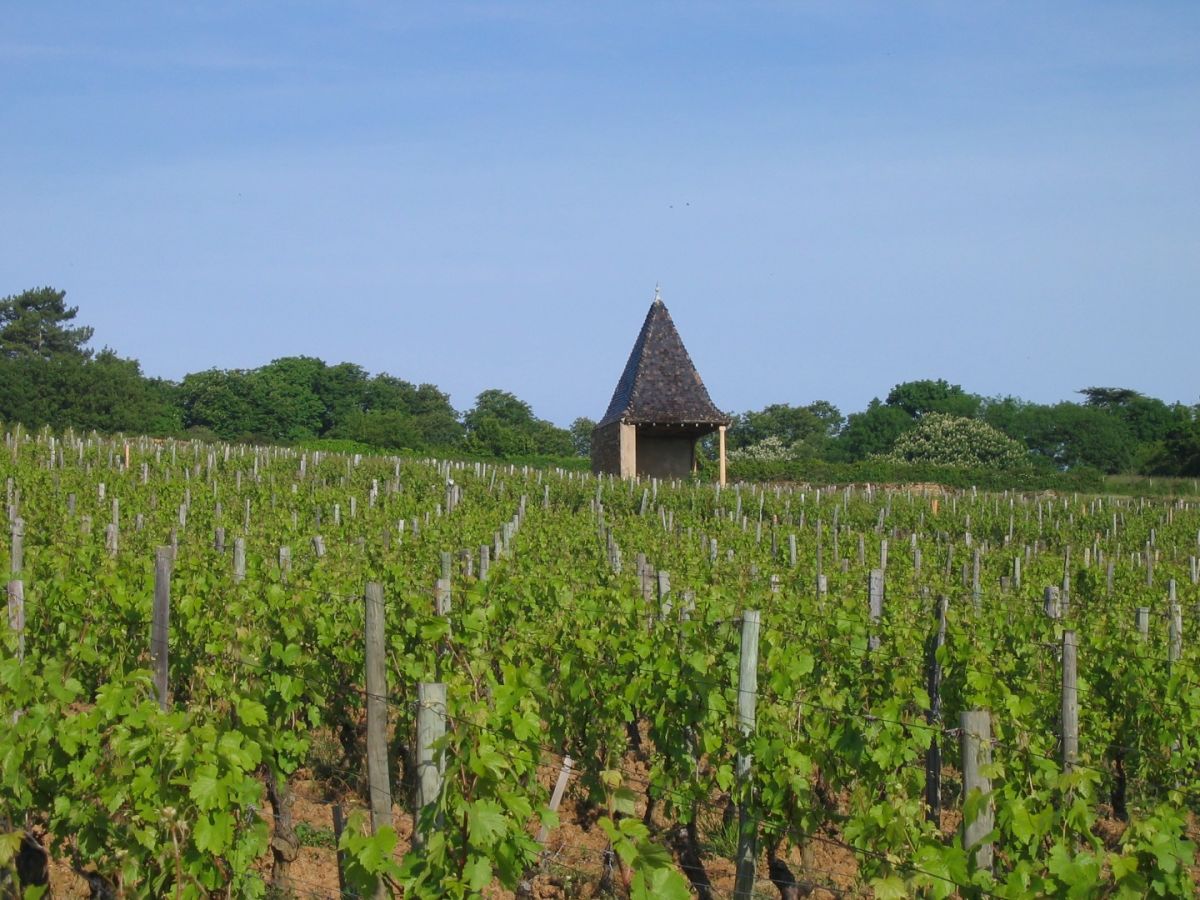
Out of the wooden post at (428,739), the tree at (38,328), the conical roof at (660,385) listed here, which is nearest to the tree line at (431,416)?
the tree at (38,328)

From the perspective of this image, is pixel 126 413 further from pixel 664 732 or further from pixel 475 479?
pixel 664 732

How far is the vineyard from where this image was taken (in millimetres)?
3908

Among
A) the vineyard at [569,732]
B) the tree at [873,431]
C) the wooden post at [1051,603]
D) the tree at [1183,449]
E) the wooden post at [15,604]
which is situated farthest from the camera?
the tree at [873,431]

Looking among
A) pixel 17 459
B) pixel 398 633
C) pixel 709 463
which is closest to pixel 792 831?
pixel 398 633

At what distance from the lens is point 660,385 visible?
30.7 m

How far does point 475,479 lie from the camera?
87.6ft

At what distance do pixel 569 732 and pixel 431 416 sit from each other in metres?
73.6

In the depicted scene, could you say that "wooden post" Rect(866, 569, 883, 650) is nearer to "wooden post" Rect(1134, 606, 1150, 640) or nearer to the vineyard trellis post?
the vineyard trellis post

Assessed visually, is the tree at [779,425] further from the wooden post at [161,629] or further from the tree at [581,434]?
the wooden post at [161,629]

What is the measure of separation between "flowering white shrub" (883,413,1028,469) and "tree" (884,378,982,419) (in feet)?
59.1

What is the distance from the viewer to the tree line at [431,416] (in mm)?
52094

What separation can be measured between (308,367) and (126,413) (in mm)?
22793

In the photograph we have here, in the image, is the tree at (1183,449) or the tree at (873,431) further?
the tree at (873,431)

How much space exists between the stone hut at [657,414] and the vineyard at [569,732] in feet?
59.6
